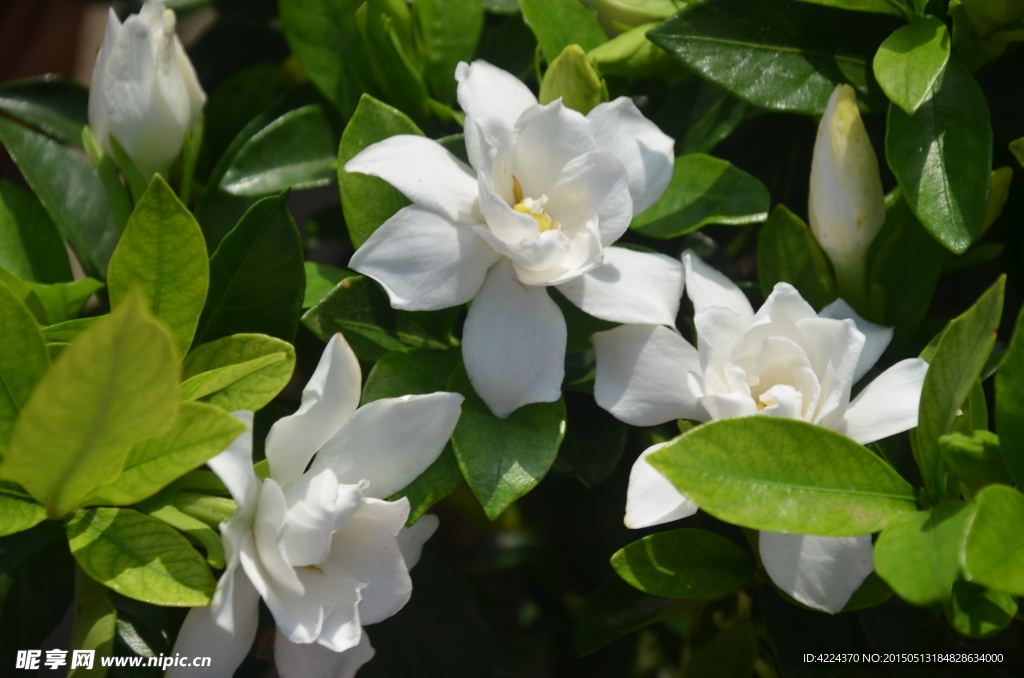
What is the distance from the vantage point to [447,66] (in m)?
0.83

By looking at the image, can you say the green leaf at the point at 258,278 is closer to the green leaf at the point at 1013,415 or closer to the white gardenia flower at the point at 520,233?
the white gardenia flower at the point at 520,233

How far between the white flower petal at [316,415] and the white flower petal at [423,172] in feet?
0.43

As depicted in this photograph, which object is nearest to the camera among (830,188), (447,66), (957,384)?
(957,384)

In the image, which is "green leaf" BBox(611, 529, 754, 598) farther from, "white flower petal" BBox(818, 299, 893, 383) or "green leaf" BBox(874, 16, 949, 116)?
"green leaf" BBox(874, 16, 949, 116)

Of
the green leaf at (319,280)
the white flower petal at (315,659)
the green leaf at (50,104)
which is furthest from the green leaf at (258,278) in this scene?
the green leaf at (50,104)

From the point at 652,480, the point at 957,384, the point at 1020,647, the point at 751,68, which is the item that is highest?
the point at 751,68

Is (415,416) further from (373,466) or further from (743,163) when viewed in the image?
(743,163)

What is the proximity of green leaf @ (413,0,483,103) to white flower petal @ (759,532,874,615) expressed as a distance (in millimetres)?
578

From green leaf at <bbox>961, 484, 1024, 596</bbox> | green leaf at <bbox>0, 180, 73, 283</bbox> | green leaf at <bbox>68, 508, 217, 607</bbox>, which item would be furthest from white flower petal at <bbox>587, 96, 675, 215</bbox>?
green leaf at <bbox>0, 180, 73, 283</bbox>

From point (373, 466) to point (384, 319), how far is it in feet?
0.58

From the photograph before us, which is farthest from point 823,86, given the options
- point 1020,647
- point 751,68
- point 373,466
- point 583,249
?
point 1020,647

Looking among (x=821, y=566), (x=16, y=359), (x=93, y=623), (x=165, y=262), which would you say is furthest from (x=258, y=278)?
(x=821, y=566)

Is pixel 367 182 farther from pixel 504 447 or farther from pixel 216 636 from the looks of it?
pixel 216 636

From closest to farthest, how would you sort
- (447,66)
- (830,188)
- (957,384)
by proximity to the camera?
1. (957,384)
2. (830,188)
3. (447,66)
